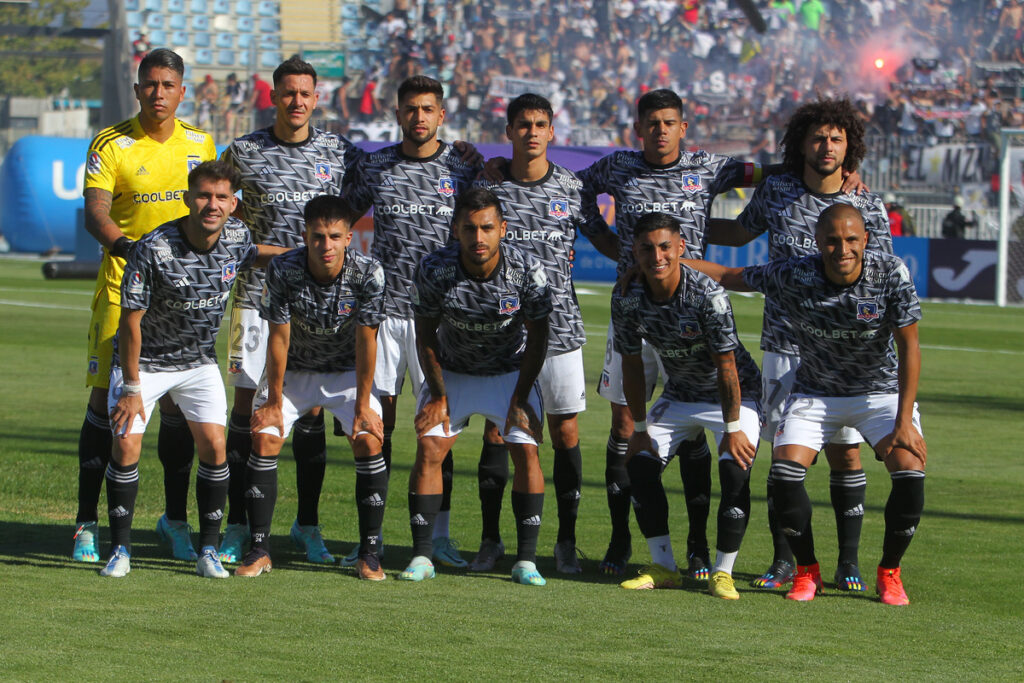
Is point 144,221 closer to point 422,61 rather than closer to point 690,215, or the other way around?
point 690,215

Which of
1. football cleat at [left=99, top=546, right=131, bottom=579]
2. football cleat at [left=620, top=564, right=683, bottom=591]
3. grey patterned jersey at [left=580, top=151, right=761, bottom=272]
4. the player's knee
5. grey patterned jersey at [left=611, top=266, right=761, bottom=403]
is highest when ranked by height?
grey patterned jersey at [left=580, top=151, right=761, bottom=272]

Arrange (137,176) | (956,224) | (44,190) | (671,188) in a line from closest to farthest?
(671,188) → (137,176) → (956,224) → (44,190)

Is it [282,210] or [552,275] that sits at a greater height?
[282,210]

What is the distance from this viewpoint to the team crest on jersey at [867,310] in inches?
234

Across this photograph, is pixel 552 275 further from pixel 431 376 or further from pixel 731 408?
pixel 731 408

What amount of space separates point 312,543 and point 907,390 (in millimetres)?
2996

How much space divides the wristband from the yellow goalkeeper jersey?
455mm

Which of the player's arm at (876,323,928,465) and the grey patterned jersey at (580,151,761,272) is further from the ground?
the grey patterned jersey at (580,151,761,272)

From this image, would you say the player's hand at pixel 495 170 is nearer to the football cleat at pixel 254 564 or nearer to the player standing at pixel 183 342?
the player standing at pixel 183 342

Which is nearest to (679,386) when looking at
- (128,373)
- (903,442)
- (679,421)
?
(679,421)

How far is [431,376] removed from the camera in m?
6.36

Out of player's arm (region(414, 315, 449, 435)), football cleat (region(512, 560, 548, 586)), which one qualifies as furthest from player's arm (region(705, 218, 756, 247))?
football cleat (region(512, 560, 548, 586))

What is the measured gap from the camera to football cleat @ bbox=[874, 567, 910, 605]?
236 inches

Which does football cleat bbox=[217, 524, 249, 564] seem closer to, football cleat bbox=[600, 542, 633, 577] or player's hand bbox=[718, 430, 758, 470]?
football cleat bbox=[600, 542, 633, 577]
